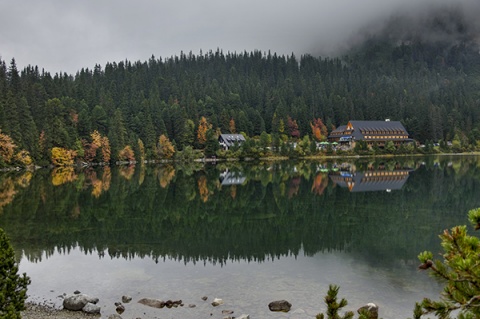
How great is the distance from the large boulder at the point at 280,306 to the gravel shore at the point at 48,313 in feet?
16.8

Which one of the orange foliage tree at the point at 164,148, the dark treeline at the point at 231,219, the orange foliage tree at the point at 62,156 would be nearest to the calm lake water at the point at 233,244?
the dark treeline at the point at 231,219

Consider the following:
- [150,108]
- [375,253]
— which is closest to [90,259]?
[375,253]

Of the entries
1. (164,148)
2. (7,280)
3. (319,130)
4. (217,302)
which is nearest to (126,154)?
(164,148)

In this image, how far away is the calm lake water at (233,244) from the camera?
48.2 ft

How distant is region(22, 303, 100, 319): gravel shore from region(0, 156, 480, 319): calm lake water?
0.74 meters

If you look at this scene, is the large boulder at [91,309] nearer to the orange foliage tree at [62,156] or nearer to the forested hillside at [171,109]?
the forested hillside at [171,109]

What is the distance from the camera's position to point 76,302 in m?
13.2

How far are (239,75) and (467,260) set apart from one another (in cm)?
18110

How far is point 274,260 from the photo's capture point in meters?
18.8

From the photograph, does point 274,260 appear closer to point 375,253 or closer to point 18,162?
point 375,253

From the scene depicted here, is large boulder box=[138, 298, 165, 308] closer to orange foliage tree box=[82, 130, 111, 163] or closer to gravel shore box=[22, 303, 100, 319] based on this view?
gravel shore box=[22, 303, 100, 319]

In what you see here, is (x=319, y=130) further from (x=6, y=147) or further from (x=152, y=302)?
(x=152, y=302)

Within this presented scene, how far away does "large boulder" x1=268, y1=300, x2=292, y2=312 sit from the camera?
517 inches

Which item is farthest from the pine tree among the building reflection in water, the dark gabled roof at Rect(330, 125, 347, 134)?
the dark gabled roof at Rect(330, 125, 347, 134)
